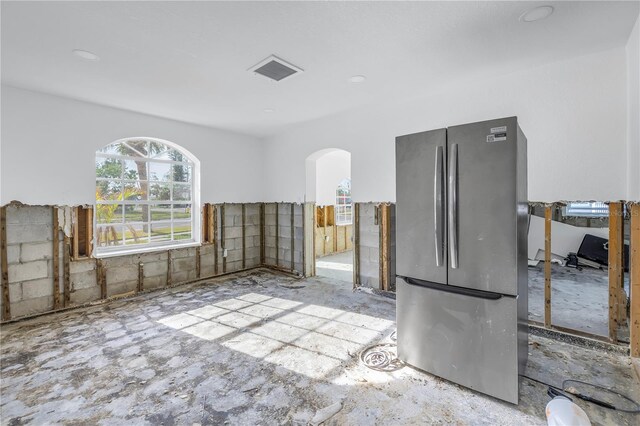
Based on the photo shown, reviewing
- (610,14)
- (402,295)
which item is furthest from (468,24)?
(402,295)

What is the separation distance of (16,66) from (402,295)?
4.53 meters

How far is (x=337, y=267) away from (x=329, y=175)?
9.86 feet

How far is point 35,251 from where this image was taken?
12.0 ft

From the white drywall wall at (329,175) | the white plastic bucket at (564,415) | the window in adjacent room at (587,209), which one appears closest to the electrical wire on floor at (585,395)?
the white plastic bucket at (564,415)

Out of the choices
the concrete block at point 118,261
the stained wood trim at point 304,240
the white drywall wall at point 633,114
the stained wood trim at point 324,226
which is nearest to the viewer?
the white drywall wall at point 633,114

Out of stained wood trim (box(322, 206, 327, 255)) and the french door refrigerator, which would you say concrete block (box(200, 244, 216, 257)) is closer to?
stained wood trim (box(322, 206, 327, 255))

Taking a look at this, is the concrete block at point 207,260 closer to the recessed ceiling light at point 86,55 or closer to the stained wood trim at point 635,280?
the recessed ceiling light at point 86,55

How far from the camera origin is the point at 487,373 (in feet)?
6.73

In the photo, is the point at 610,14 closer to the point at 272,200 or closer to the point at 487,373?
the point at 487,373

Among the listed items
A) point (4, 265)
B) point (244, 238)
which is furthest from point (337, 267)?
point (4, 265)

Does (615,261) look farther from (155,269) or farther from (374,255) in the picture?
(155,269)

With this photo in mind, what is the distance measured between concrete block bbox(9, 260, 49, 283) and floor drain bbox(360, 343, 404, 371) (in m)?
4.19

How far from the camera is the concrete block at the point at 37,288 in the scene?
358 cm

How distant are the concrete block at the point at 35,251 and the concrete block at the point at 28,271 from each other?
0.21 ft
